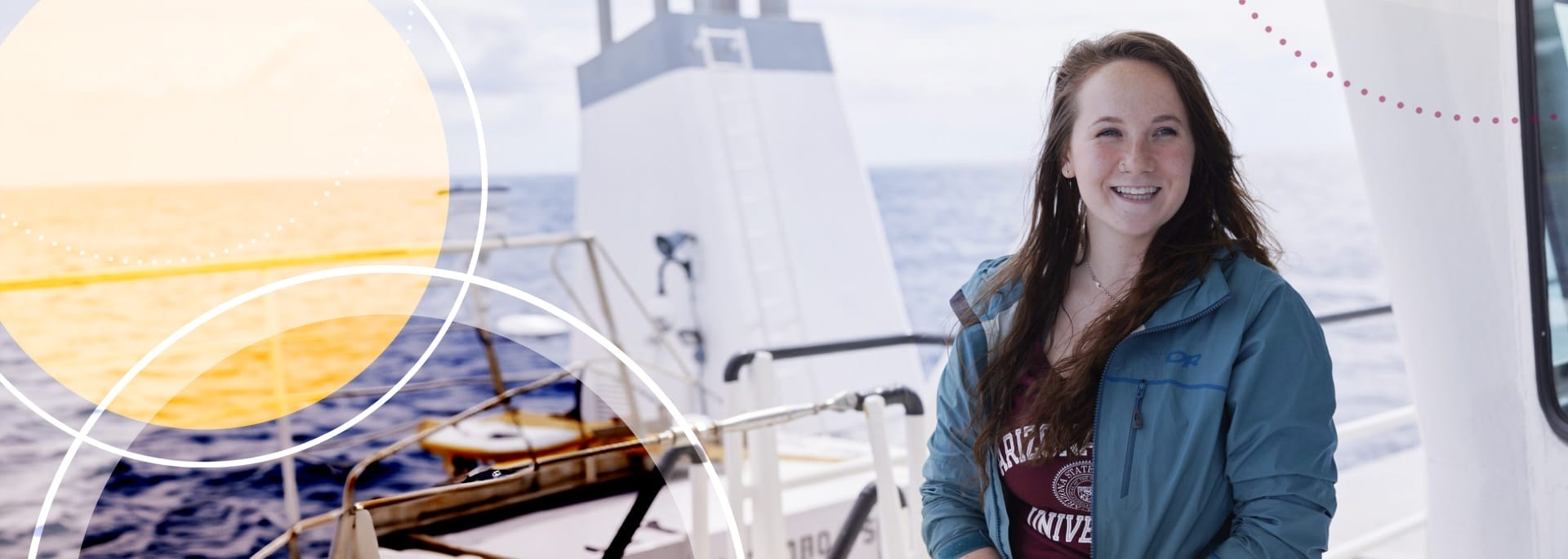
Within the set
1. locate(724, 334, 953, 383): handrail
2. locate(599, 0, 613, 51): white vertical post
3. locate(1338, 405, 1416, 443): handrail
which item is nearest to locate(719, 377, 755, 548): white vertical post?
locate(724, 334, 953, 383): handrail

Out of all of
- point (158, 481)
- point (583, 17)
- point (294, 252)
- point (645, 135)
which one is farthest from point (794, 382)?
point (583, 17)

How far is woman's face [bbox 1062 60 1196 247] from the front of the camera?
3.19 feet

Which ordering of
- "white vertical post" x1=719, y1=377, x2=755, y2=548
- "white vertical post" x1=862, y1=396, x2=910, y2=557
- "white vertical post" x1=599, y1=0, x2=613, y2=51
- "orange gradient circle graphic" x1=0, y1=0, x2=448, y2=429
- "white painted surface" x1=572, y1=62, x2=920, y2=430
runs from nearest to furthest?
"orange gradient circle graphic" x1=0, y1=0, x2=448, y2=429 → "white vertical post" x1=862, y1=396, x2=910, y2=557 → "white vertical post" x1=719, y1=377, x2=755, y2=548 → "white painted surface" x1=572, y1=62, x2=920, y2=430 → "white vertical post" x1=599, y1=0, x2=613, y2=51

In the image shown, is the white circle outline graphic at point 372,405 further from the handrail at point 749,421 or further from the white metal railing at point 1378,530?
the white metal railing at point 1378,530

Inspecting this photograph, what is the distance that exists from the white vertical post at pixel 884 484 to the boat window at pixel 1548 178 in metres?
0.83

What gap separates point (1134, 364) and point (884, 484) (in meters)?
0.72

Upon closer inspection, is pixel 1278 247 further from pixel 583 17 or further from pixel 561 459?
pixel 583 17

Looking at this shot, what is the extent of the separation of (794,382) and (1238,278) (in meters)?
3.33

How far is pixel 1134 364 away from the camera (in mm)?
955

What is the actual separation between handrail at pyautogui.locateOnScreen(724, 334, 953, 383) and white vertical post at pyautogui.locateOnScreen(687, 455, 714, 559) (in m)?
0.22

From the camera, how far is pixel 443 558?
0.99 m

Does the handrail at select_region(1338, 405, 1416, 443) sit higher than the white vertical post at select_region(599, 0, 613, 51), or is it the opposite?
the white vertical post at select_region(599, 0, 613, 51)

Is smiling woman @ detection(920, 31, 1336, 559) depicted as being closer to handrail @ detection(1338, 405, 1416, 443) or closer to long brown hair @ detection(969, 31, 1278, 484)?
long brown hair @ detection(969, 31, 1278, 484)

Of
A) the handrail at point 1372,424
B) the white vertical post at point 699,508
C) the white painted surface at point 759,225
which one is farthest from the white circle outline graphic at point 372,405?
the white painted surface at point 759,225
